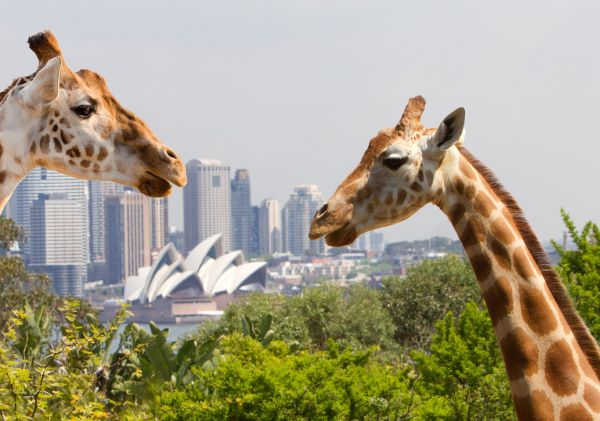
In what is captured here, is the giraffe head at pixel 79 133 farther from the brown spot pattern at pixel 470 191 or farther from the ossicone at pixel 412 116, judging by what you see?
the brown spot pattern at pixel 470 191

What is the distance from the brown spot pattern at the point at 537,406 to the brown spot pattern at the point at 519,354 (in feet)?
0.35

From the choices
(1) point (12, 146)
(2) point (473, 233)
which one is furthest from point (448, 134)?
(1) point (12, 146)

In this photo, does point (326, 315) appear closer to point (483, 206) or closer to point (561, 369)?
point (483, 206)

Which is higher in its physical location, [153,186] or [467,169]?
[467,169]

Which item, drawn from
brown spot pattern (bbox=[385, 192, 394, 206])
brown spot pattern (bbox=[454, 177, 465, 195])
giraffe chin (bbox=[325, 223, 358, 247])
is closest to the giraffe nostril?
giraffe chin (bbox=[325, 223, 358, 247])

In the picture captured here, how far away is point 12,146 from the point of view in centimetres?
507

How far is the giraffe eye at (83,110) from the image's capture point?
518 centimetres

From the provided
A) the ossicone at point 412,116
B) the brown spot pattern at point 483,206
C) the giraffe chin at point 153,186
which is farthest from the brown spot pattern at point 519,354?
the giraffe chin at point 153,186

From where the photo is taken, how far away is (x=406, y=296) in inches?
1881

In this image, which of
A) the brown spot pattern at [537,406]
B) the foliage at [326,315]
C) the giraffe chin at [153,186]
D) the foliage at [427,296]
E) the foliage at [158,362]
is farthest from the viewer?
the foliage at [427,296]

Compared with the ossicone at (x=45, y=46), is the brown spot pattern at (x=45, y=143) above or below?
below

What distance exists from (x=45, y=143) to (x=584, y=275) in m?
11.5

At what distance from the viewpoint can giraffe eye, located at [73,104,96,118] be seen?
5184 millimetres

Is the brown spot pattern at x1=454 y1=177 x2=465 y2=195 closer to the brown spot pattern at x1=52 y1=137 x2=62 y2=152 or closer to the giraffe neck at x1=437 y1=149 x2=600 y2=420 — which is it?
the giraffe neck at x1=437 y1=149 x2=600 y2=420
